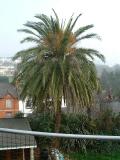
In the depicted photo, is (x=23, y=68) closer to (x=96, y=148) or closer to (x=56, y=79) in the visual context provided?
(x=56, y=79)

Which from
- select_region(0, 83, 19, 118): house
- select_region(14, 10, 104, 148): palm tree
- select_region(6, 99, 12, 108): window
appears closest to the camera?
select_region(14, 10, 104, 148): palm tree

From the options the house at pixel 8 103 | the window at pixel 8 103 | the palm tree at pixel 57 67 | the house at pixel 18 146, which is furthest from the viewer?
the window at pixel 8 103

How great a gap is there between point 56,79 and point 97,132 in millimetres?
4473

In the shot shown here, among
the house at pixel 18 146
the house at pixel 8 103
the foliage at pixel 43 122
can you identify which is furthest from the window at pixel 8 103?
the foliage at pixel 43 122

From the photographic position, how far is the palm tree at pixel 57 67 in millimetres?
19219

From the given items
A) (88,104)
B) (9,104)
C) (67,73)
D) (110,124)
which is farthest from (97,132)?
(9,104)

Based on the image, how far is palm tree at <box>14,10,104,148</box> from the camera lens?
19.2 metres

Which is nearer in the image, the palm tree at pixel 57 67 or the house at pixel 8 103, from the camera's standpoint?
the palm tree at pixel 57 67

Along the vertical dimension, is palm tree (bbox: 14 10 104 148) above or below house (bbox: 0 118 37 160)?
above

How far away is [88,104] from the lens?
20.3 metres

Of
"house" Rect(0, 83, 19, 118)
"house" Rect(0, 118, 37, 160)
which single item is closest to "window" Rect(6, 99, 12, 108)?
"house" Rect(0, 83, 19, 118)

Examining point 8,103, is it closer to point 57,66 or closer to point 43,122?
point 43,122

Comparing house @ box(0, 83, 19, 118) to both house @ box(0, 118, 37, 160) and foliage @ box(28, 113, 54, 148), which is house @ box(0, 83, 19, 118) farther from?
foliage @ box(28, 113, 54, 148)

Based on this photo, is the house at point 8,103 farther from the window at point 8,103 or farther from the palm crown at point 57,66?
the palm crown at point 57,66
